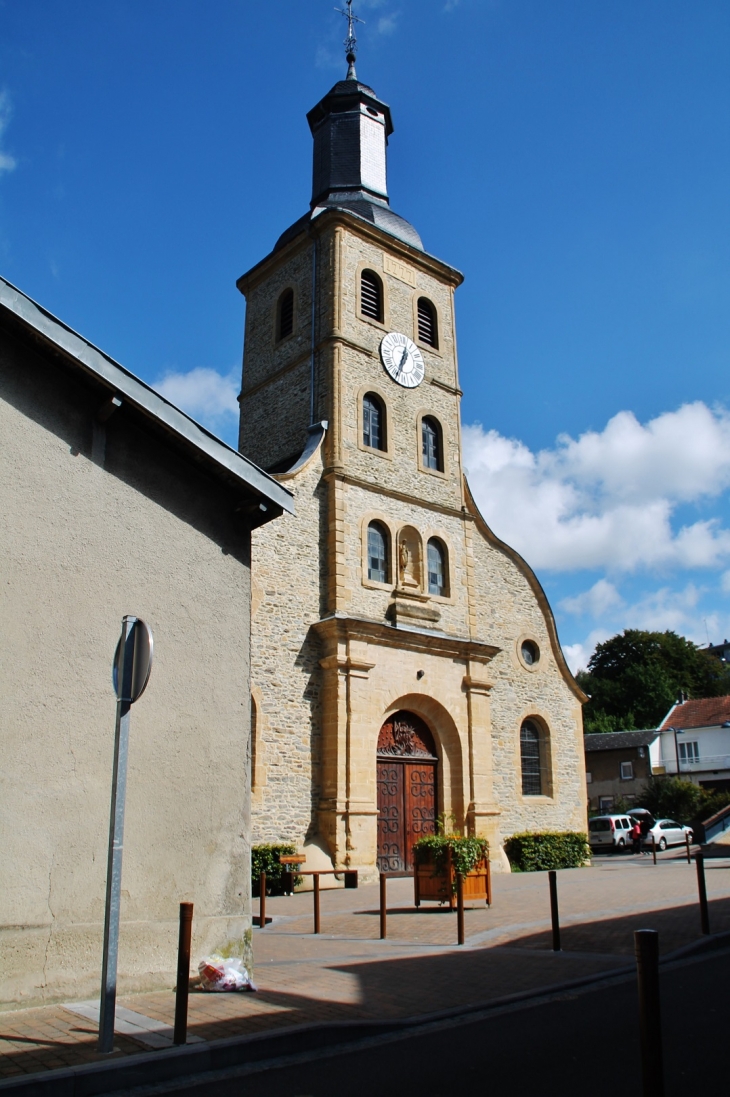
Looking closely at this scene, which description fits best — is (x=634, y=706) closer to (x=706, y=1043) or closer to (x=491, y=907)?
(x=491, y=907)

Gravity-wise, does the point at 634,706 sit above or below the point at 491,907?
above

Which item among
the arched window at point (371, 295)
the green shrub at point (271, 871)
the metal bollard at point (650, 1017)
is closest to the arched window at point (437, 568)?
the arched window at point (371, 295)

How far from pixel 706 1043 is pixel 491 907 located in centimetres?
791

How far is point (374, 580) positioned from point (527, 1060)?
634 inches

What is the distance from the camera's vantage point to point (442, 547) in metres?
23.3

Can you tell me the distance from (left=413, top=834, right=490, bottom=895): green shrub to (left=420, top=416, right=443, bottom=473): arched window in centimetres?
1274

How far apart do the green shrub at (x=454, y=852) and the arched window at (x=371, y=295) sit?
1529cm

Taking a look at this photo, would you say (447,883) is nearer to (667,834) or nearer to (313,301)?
(313,301)

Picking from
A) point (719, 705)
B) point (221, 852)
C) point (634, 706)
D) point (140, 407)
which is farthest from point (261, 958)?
point (634, 706)

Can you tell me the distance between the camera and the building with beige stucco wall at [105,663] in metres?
6.82

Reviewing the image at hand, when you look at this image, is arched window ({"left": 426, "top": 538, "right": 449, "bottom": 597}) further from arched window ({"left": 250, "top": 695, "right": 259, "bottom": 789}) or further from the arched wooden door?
arched window ({"left": 250, "top": 695, "right": 259, "bottom": 789})

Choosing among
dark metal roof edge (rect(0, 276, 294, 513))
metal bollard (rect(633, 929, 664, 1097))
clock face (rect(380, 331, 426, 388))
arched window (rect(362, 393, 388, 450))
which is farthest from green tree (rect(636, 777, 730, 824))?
metal bollard (rect(633, 929, 664, 1097))

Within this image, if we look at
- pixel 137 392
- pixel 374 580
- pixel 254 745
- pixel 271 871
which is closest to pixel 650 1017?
pixel 137 392

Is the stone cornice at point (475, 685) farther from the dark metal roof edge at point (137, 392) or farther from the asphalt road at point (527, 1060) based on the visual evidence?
the asphalt road at point (527, 1060)
